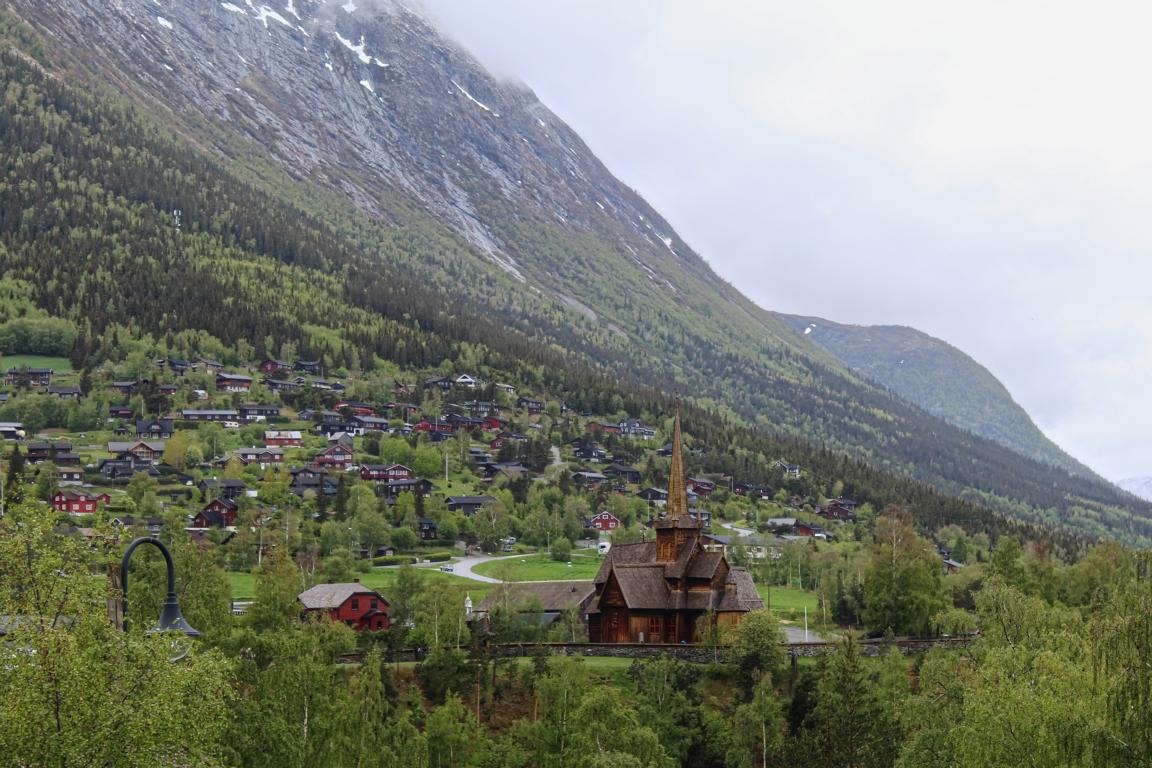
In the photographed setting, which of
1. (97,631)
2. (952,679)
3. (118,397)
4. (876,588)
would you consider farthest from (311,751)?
(118,397)

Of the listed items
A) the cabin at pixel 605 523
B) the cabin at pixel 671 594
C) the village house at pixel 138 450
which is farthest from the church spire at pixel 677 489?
the village house at pixel 138 450

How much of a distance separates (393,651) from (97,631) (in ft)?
165

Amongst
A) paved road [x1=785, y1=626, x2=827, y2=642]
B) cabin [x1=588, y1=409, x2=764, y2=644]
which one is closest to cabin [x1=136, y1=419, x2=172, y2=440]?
cabin [x1=588, y1=409, x2=764, y2=644]

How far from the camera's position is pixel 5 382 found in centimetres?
18350

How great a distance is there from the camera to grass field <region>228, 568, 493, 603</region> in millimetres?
103812

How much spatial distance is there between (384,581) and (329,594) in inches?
739

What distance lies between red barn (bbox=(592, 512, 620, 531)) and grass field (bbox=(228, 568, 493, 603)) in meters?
43.3

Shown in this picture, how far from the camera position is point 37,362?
194 meters

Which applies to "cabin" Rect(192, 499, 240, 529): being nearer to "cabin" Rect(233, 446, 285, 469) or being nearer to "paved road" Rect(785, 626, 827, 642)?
"cabin" Rect(233, 446, 285, 469)

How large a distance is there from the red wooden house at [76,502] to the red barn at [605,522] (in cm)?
6987

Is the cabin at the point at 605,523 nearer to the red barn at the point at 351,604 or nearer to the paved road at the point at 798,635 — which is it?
the paved road at the point at 798,635

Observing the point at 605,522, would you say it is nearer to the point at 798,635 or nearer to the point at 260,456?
the point at 260,456

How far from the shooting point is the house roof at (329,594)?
94.3 m

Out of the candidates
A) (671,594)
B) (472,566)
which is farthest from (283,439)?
(671,594)
